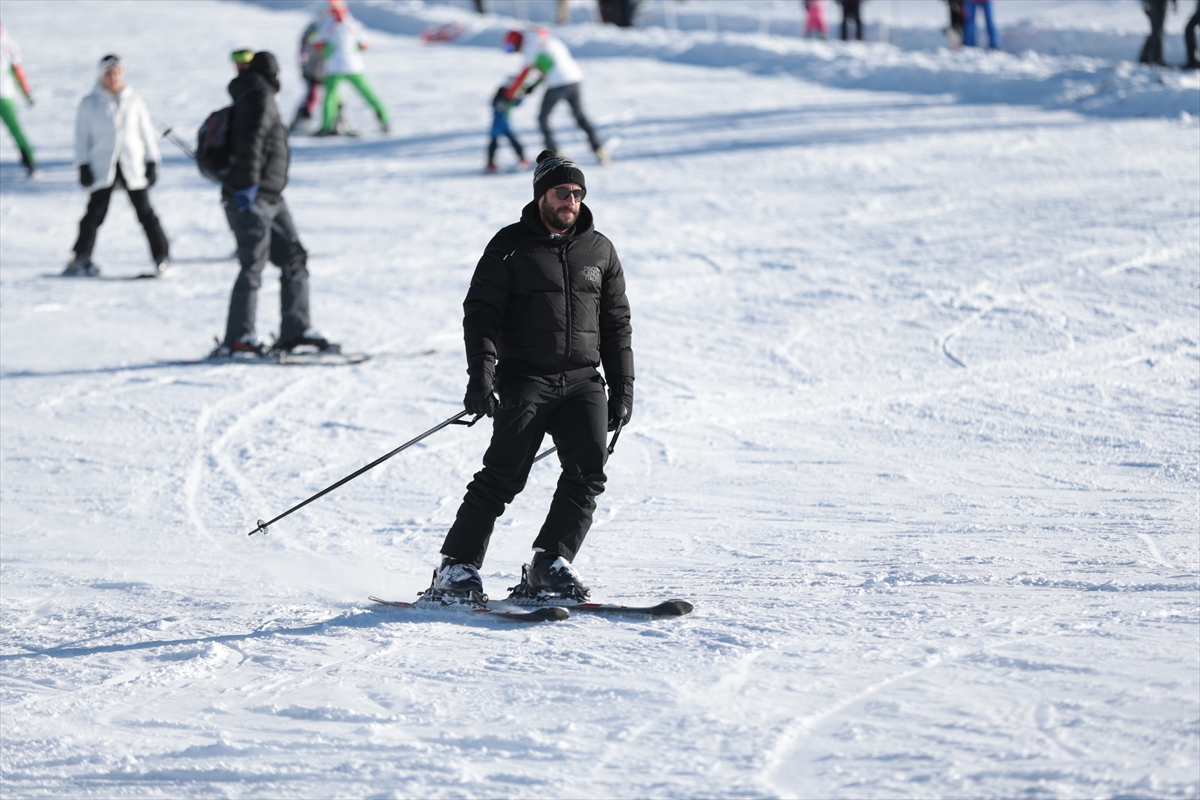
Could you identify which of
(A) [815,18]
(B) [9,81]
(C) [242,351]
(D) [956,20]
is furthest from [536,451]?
(A) [815,18]

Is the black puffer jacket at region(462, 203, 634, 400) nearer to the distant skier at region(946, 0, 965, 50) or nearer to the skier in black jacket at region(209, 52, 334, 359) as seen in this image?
the skier in black jacket at region(209, 52, 334, 359)

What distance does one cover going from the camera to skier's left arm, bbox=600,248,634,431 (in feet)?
14.6

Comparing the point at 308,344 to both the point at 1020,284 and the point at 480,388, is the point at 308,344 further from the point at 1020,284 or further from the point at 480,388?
the point at 1020,284

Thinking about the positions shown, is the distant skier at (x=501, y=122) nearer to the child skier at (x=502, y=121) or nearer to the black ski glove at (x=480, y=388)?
the child skier at (x=502, y=121)

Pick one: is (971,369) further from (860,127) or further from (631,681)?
(860,127)

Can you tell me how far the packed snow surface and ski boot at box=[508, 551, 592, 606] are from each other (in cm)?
19

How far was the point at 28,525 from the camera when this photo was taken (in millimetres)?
6078

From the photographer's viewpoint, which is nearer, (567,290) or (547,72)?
(567,290)

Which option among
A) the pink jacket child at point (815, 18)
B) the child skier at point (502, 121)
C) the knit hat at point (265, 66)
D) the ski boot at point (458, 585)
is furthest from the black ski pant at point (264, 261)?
the pink jacket child at point (815, 18)

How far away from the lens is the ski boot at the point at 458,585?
4.62 metres

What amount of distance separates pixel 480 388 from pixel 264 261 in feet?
14.3

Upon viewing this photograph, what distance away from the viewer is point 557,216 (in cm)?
426

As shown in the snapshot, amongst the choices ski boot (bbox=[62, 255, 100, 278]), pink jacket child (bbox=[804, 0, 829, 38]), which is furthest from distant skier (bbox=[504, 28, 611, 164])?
pink jacket child (bbox=[804, 0, 829, 38])

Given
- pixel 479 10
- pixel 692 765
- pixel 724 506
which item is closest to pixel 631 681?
pixel 692 765
